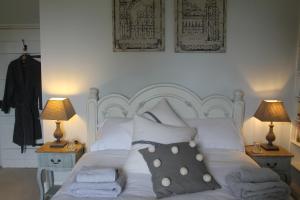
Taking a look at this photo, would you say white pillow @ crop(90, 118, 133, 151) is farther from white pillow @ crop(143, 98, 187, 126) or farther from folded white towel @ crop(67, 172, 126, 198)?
folded white towel @ crop(67, 172, 126, 198)

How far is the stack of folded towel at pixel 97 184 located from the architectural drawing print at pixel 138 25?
1.50m

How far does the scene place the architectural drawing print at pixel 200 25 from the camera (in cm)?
297

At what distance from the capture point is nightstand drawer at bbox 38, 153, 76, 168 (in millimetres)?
2785

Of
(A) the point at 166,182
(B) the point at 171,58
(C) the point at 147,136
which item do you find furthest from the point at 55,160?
(B) the point at 171,58

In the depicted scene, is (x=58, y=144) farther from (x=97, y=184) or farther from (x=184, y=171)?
(x=184, y=171)

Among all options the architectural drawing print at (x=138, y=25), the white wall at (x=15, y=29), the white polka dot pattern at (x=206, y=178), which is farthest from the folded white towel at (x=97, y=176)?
the white wall at (x=15, y=29)

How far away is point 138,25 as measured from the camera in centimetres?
299

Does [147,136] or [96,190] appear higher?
[147,136]

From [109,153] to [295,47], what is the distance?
6.91 feet

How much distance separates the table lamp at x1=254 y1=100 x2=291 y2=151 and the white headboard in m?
0.19

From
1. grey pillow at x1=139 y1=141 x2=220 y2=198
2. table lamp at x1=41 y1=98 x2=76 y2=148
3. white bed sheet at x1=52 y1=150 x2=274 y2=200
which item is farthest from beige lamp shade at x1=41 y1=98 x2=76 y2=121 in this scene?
grey pillow at x1=139 y1=141 x2=220 y2=198

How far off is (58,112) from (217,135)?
1461 mm

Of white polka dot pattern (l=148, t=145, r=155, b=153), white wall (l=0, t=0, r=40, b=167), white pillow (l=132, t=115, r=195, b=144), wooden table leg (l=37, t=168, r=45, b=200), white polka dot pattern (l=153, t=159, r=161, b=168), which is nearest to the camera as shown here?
white polka dot pattern (l=153, t=159, r=161, b=168)

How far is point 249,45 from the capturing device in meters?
3.04
